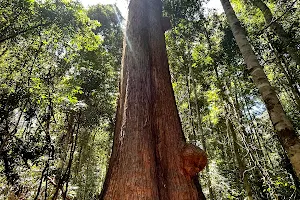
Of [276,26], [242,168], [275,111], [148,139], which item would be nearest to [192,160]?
[148,139]

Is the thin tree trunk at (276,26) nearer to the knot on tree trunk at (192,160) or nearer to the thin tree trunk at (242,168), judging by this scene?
the thin tree trunk at (242,168)

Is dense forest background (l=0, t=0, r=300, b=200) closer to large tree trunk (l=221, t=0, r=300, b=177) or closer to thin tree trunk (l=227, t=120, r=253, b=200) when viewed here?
thin tree trunk (l=227, t=120, r=253, b=200)

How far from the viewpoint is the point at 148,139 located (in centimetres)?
261

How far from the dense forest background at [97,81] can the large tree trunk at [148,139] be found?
5.61 feet

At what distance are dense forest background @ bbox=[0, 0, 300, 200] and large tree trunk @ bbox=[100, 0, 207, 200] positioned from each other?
1.71 metres

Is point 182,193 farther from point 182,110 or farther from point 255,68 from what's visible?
point 182,110

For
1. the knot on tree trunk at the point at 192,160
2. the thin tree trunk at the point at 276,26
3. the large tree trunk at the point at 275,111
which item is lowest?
the knot on tree trunk at the point at 192,160

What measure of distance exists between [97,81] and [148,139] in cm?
870

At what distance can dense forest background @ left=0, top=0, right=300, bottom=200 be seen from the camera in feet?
22.0

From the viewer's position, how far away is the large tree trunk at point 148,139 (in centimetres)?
231

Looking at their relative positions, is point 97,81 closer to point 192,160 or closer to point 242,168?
point 242,168

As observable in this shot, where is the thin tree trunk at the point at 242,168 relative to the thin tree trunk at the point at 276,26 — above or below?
below

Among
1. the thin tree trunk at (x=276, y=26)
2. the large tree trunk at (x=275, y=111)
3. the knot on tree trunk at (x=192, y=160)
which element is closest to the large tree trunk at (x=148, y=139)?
the knot on tree trunk at (x=192, y=160)

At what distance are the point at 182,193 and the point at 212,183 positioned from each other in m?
7.09
